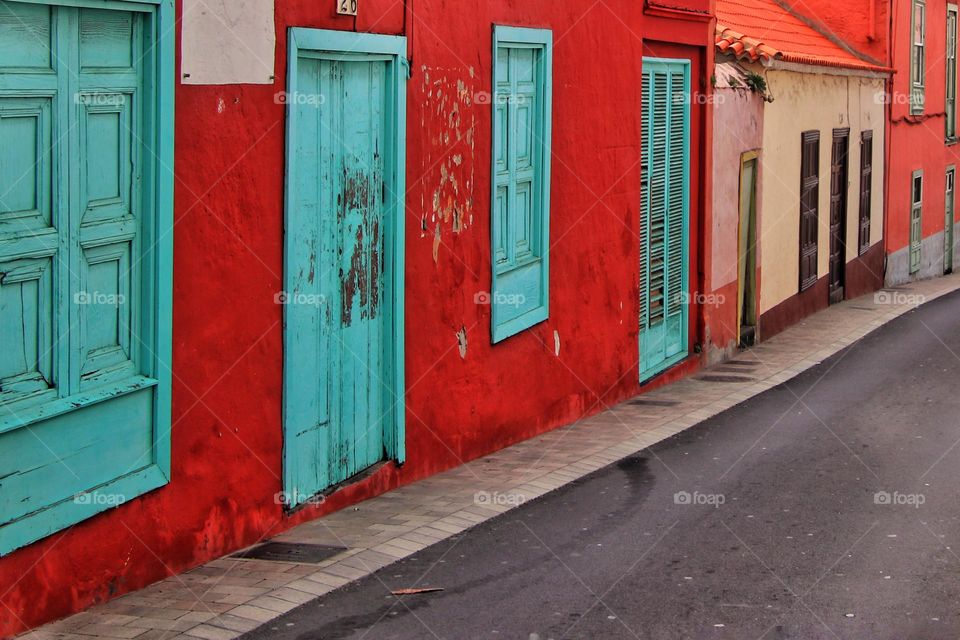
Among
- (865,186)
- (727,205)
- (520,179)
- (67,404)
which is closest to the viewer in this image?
(67,404)

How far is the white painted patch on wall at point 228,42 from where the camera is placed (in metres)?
7.22

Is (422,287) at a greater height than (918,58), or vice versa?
(918,58)

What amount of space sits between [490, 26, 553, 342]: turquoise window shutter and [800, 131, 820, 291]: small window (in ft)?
30.9

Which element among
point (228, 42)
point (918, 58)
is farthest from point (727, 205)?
point (918, 58)

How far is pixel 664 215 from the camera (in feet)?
48.9

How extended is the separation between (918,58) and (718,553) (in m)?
22.9

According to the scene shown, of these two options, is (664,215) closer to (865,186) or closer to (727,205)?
(727,205)

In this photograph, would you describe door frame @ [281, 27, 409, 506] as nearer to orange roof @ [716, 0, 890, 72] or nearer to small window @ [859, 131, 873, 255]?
orange roof @ [716, 0, 890, 72]

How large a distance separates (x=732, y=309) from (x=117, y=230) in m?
11.2

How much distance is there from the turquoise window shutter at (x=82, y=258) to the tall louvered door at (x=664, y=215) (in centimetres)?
780

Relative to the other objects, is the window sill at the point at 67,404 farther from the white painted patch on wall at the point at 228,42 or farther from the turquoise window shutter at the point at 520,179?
the turquoise window shutter at the point at 520,179

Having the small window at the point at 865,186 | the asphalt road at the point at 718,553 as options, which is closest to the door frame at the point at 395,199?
the asphalt road at the point at 718,553

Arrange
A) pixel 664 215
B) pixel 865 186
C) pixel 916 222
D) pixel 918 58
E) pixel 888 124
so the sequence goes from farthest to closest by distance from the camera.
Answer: pixel 916 222, pixel 918 58, pixel 888 124, pixel 865 186, pixel 664 215

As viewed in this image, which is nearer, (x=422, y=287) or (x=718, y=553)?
(x=718, y=553)
